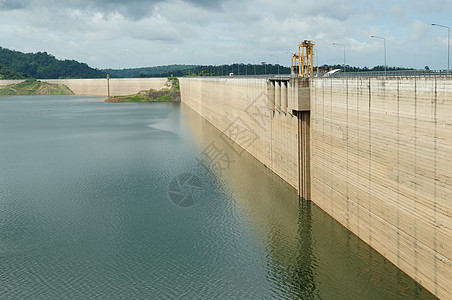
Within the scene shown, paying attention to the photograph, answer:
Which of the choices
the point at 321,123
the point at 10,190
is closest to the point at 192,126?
the point at 10,190

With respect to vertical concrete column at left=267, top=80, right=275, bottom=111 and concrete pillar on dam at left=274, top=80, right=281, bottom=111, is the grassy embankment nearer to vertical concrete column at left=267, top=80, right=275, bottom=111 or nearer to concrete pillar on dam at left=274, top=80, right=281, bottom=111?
vertical concrete column at left=267, top=80, right=275, bottom=111

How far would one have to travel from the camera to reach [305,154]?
35438mm

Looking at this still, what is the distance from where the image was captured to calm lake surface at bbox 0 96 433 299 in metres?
21.9

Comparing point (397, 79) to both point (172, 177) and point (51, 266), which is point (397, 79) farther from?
point (172, 177)

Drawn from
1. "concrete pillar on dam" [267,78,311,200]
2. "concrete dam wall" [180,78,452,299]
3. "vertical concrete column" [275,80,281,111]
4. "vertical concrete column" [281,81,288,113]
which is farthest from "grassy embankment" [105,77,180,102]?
"concrete pillar on dam" [267,78,311,200]

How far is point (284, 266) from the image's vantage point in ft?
79.6

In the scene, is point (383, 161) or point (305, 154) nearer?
point (383, 161)

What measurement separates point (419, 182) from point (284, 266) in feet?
27.4

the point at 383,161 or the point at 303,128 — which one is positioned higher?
the point at 303,128

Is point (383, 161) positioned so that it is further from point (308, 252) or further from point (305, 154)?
point (305, 154)

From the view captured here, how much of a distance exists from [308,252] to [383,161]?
21.9ft

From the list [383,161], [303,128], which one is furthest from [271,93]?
[383,161]

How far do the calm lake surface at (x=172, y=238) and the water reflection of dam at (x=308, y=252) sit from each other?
2.5 inches

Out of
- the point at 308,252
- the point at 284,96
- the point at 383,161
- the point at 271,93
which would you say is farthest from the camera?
the point at 271,93
